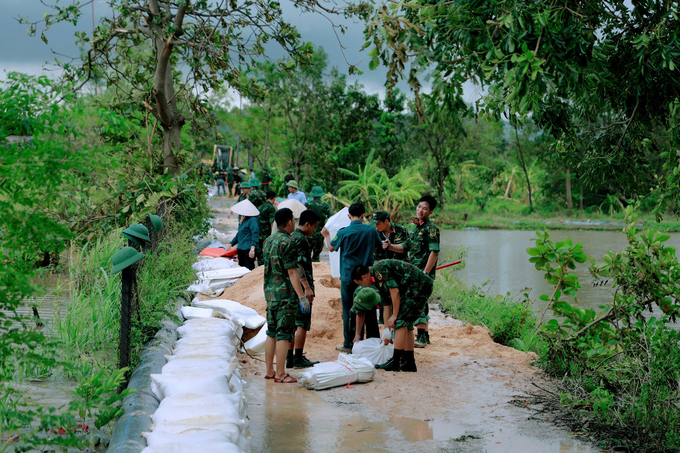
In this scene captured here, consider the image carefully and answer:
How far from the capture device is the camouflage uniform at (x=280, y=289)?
17.6 feet

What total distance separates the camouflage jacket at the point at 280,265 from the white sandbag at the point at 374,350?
100cm

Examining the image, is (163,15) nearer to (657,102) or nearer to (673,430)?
(657,102)

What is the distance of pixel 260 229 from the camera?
10133mm

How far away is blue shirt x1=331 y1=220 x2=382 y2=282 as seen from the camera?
6.40 metres

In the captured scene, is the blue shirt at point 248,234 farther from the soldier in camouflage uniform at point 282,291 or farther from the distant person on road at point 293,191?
the soldier in camouflage uniform at point 282,291

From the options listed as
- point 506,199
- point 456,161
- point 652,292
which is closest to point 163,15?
point 652,292

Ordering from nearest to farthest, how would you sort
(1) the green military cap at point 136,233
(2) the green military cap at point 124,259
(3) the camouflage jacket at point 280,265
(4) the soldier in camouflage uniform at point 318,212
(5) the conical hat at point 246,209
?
(2) the green military cap at point 124,259, (1) the green military cap at point 136,233, (3) the camouflage jacket at point 280,265, (5) the conical hat at point 246,209, (4) the soldier in camouflage uniform at point 318,212

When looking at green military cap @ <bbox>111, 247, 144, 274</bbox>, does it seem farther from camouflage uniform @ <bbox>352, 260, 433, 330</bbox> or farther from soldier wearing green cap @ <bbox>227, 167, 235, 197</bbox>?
soldier wearing green cap @ <bbox>227, 167, 235, 197</bbox>

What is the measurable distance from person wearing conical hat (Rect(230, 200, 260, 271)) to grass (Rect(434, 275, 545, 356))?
3315 mm

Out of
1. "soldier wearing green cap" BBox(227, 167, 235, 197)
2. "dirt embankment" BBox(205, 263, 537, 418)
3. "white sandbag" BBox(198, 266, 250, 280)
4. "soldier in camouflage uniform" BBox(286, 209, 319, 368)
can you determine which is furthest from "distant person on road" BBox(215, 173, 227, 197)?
"soldier in camouflage uniform" BBox(286, 209, 319, 368)

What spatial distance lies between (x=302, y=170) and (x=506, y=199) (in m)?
15.3

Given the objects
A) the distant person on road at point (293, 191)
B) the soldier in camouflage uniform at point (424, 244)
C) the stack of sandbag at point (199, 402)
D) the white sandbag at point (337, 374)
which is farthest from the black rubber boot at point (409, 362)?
the distant person on road at point (293, 191)

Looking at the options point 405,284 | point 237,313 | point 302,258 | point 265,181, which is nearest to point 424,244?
point 405,284

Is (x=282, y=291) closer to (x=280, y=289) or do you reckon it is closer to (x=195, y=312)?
(x=280, y=289)
